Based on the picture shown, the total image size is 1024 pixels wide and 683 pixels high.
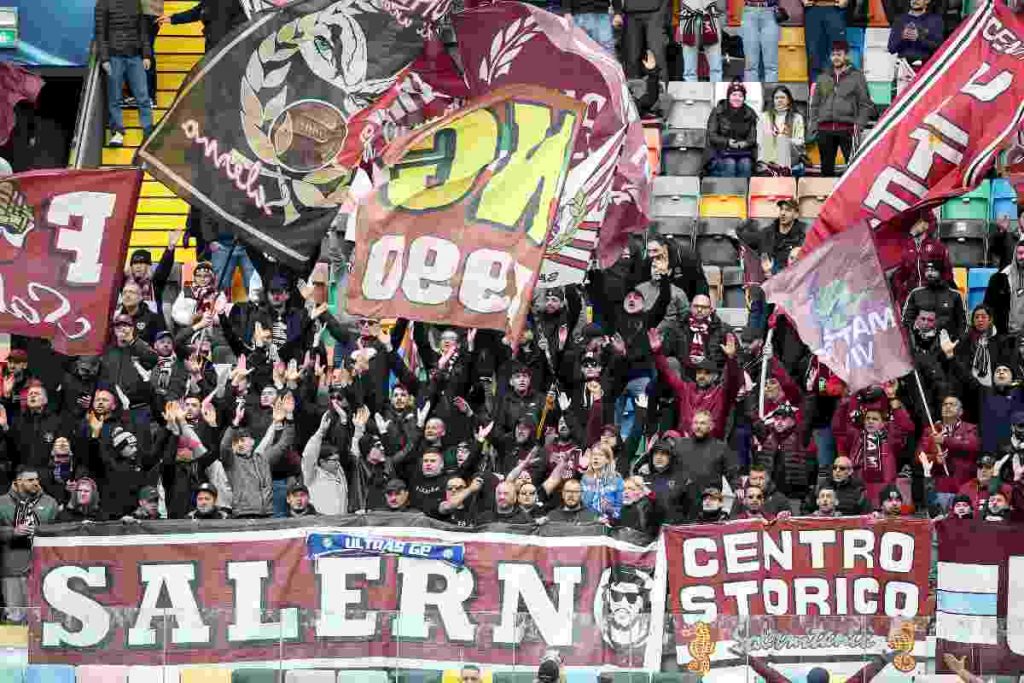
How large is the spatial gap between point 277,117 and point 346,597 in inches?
156

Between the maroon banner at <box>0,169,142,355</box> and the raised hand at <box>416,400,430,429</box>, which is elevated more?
the maroon banner at <box>0,169,142,355</box>

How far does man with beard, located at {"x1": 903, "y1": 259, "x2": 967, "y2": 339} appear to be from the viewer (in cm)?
2700

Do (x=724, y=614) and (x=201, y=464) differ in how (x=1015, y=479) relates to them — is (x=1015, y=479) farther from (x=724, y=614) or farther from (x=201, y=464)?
(x=201, y=464)

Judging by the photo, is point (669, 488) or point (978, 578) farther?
point (669, 488)

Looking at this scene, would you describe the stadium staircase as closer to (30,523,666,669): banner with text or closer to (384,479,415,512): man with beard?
(384,479,415,512): man with beard

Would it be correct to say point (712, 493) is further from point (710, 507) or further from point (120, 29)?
point (120, 29)

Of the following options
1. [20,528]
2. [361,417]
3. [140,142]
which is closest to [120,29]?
[140,142]

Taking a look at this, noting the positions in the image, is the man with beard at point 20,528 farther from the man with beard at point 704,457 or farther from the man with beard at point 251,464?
the man with beard at point 704,457

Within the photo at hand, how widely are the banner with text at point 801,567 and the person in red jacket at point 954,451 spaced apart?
7.59ft

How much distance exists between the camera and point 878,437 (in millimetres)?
25891

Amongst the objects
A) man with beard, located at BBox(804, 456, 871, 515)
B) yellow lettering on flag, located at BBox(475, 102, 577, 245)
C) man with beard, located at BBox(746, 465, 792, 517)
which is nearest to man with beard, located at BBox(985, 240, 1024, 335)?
man with beard, located at BBox(804, 456, 871, 515)

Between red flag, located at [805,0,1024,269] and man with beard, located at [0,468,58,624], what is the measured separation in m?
6.67

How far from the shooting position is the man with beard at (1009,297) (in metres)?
27.5

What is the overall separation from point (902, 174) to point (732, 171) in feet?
19.0
